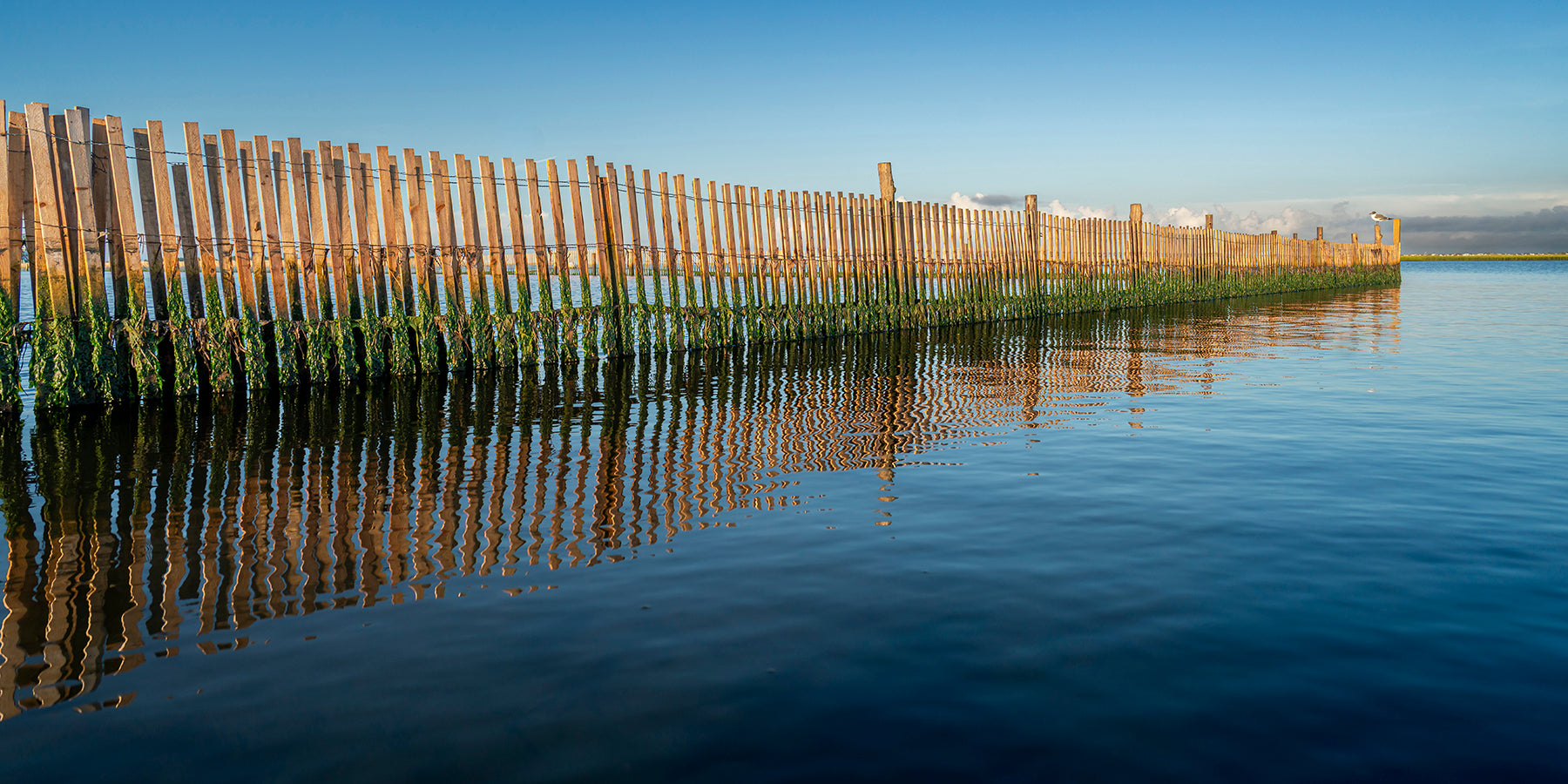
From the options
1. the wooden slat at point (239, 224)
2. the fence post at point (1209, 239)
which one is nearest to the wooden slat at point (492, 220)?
the wooden slat at point (239, 224)

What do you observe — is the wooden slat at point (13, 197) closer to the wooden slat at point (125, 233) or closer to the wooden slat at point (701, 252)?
the wooden slat at point (125, 233)

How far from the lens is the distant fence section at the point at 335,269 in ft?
29.9

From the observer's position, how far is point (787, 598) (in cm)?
426

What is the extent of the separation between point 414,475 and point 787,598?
11.5 ft

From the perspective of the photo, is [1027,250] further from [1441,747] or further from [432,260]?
[1441,747]

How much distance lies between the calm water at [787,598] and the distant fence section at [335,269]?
1.20 metres

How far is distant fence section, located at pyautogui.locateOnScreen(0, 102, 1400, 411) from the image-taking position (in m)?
9.11

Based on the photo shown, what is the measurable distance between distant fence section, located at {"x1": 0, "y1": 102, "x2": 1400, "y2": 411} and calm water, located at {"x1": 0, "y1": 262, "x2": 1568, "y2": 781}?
1202mm

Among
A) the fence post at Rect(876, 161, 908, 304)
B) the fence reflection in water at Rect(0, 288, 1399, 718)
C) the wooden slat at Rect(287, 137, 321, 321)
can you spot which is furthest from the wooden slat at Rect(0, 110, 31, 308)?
the fence post at Rect(876, 161, 908, 304)

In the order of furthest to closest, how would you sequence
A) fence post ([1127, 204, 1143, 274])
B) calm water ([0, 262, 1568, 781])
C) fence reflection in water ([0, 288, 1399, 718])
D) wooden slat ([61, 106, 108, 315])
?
fence post ([1127, 204, 1143, 274]) → wooden slat ([61, 106, 108, 315]) → fence reflection in water ([0, 288, 1399, 718]) → calm water ([0, 262, 1568, 781])

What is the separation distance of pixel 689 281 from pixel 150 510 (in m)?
9.62

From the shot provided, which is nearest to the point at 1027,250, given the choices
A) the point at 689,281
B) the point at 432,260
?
the point at 689,281

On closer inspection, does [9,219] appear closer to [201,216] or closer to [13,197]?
[13,197]

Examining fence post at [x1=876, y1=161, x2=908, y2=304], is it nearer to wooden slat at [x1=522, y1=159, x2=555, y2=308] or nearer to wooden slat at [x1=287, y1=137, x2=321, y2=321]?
wooden slat at [x1=522, y1=159, x2=555, y2=308]
